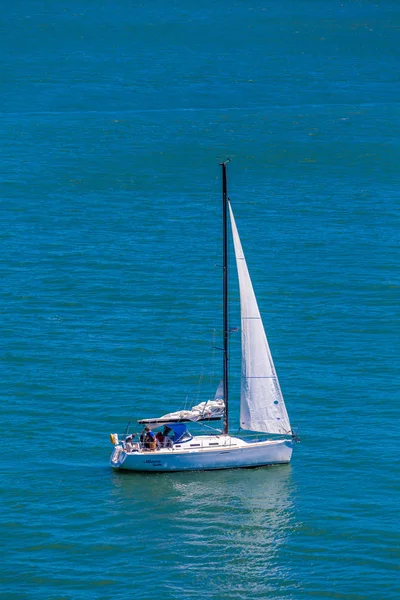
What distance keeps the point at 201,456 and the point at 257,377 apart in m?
A: 5.56

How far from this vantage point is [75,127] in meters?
127

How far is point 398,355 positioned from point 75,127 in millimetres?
57604

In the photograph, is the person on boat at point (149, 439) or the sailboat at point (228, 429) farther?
the person on boat at point (149, 439)

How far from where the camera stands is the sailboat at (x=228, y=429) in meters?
62.3

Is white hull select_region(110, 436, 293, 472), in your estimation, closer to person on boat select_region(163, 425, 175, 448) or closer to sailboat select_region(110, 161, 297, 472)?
sailboat select_region(110, 161, 297, 472)

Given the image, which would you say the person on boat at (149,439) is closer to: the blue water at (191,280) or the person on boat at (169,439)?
the person on boat at (169,439)

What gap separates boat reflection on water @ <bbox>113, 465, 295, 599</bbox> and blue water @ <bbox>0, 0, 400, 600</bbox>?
115 millimetres

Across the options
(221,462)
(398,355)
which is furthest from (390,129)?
(221,462)

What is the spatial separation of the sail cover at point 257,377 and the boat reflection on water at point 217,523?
2737mm

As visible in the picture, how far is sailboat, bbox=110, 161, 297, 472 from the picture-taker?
205ft

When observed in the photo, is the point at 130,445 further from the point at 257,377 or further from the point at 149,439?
the point at 257,377

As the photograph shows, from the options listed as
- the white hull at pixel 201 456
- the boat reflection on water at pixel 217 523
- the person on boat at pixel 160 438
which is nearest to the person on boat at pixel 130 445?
the white hull at pixel 201 456

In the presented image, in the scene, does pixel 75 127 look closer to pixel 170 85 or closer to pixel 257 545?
pixel 170 85

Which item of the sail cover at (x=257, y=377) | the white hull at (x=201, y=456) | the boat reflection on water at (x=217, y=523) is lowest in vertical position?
the boat reflection on water at (x=217, y=523)
